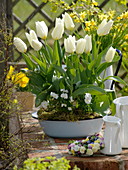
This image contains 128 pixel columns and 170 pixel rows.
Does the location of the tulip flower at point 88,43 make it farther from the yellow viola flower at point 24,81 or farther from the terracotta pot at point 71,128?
the yellow viola flower at point 24,81

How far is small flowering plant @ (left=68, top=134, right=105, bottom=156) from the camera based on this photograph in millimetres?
1598

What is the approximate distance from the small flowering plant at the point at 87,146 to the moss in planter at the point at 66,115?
13 centimetres

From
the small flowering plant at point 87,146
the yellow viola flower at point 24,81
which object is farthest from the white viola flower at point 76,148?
the yellow viola flower at point 24,81

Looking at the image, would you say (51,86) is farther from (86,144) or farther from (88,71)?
(86,144)

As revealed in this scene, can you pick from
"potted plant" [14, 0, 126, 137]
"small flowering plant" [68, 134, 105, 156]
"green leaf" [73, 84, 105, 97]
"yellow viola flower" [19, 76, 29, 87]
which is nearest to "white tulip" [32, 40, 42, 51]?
"potted plant" [14, 0, 126, 137]

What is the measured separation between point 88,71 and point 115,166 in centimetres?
44

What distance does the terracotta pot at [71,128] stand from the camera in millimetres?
1795

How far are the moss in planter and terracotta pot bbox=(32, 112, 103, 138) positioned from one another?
0.6 inches

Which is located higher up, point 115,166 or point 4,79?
point 4,79

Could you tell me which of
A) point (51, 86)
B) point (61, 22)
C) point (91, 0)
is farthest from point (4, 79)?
point (91, 0)

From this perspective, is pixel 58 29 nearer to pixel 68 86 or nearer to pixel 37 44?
pixel 37 44

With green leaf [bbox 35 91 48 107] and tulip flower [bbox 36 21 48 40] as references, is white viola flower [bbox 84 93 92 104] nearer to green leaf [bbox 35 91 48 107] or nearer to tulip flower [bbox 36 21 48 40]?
green leaf [bbox 35 91 48 107]

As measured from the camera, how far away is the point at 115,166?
1564 mm

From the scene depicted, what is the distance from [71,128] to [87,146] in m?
0.19
